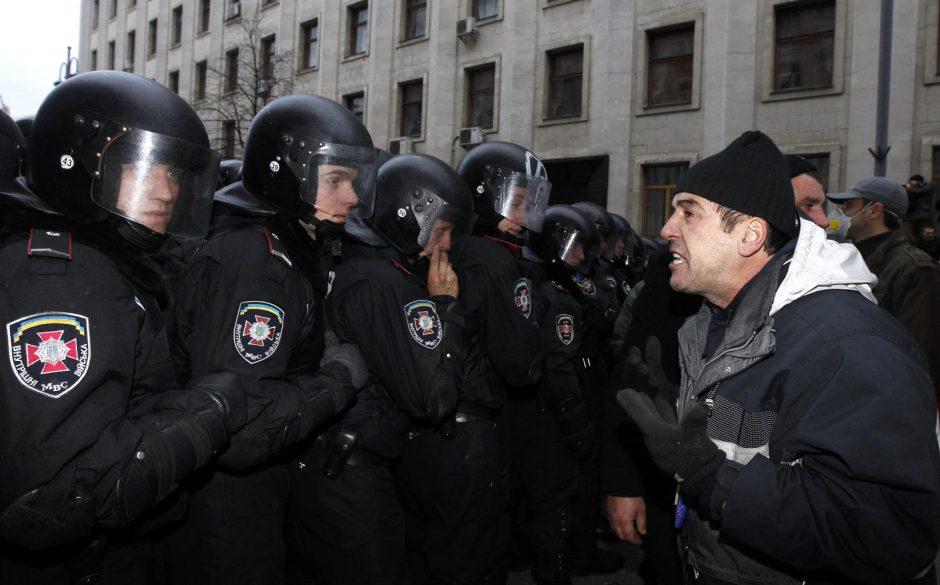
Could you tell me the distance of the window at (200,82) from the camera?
27.3 m

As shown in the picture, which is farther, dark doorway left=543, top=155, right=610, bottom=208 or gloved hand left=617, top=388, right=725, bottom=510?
dark doorway left=543, top=155, right=610, bottom=208

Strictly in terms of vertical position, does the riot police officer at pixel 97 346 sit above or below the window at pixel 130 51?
below

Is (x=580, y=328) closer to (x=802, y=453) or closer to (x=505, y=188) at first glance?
(x=505, y=188)

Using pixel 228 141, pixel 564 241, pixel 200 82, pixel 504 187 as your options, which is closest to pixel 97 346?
pixel 504 187

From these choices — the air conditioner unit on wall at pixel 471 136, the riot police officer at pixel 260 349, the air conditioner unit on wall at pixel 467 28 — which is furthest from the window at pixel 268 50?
the riot police officer at pixel 260 349

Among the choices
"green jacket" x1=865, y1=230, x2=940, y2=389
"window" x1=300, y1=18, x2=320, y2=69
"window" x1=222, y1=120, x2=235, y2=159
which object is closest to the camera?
"green jacket" x1=865, y1=230, x2=940, y2=389

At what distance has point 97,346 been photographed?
179 centimetres

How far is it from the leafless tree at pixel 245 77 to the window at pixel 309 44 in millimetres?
461

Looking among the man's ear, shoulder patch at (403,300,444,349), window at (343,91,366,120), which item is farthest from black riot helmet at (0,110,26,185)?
window at (343,91,366,120)

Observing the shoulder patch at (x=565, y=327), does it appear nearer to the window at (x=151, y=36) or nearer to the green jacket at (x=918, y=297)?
the green jacket at (x=918, y=297)

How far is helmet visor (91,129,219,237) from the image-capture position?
2.20 metres

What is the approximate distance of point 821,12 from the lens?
13.3m

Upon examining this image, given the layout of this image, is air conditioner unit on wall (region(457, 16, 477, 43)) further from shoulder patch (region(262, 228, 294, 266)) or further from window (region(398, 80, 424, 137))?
shoulder patch (region(262, 228, 294, 266))

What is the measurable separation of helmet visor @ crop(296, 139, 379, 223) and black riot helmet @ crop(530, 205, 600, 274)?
237cm
